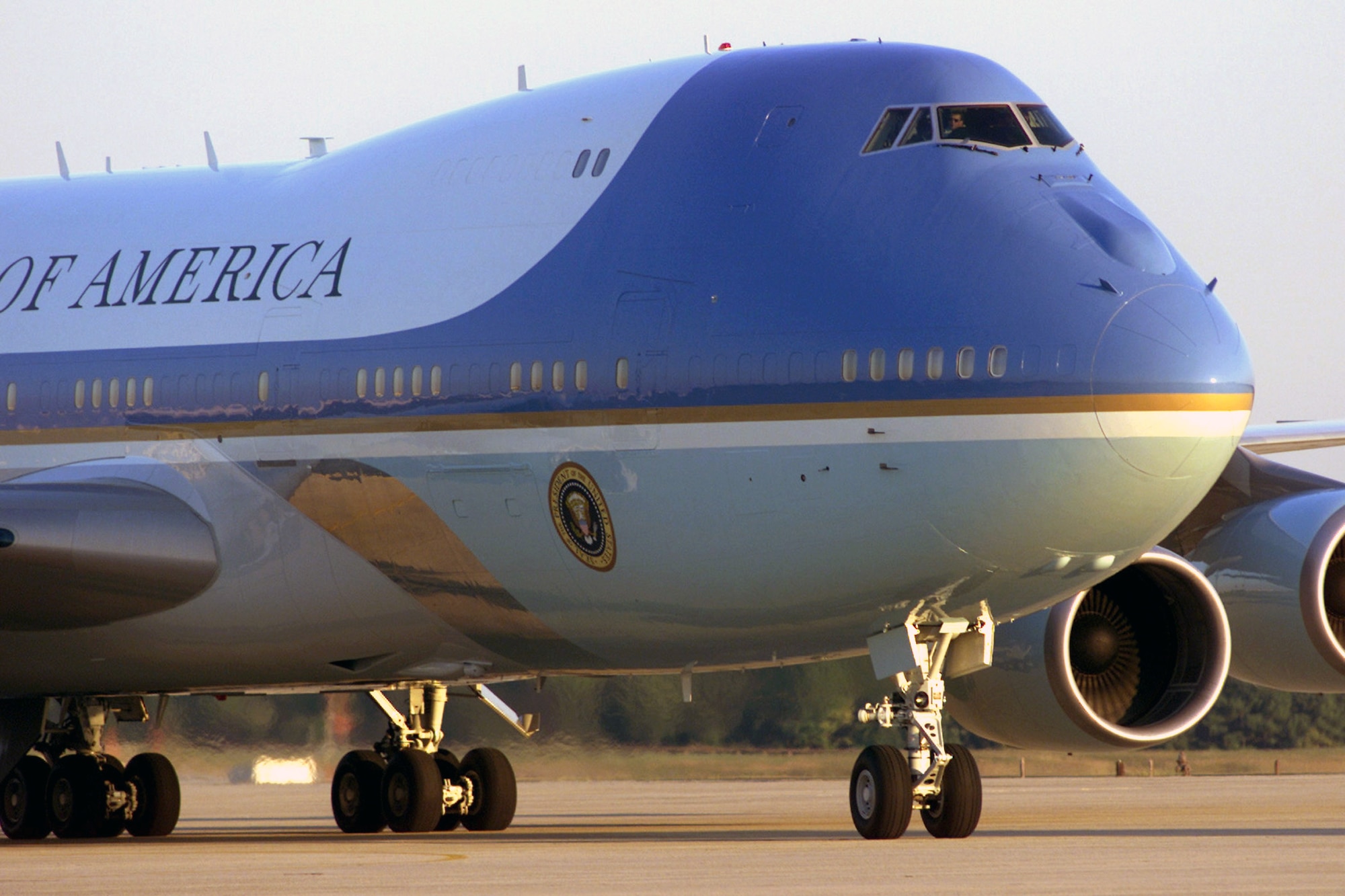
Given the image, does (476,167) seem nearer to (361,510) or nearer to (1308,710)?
(361,510)

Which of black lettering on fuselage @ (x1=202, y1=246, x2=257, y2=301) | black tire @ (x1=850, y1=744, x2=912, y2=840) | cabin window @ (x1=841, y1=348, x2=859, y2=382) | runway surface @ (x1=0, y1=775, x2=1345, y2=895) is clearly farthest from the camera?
black lettering on fuselage @ (x1=202, y1=246, x2=257, y2=301)

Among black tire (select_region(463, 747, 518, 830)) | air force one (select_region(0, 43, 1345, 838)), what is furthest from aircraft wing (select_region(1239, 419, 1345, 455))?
black tire (select_region(463, 747, 518, 830))

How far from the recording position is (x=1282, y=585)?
60.5 ft

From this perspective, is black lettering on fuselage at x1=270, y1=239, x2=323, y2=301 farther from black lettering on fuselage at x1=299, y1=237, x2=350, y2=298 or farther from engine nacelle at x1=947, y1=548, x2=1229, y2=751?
engine nacelle at x1=947, y1=548, x2=1229, y2=751

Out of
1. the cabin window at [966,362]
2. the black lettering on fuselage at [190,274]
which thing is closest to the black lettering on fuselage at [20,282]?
the black lettering on fuselage at [190,274]

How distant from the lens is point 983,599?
14.9m

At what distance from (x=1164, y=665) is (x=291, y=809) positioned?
521 inches

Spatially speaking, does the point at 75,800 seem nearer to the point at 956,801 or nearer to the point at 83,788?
the point at 83,788

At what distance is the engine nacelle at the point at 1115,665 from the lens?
16.9 metres

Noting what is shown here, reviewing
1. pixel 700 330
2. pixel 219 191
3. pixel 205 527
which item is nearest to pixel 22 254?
pixel 219 191

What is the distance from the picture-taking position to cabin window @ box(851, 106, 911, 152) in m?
15.1

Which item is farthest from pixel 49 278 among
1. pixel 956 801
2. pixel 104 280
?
pixel 956 801

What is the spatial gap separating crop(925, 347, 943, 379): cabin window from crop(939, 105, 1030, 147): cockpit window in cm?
168

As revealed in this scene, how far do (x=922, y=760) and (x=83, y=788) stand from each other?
8.14 metres
